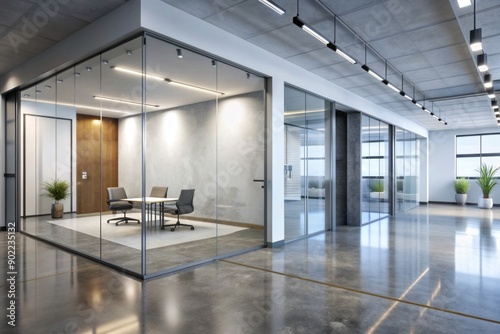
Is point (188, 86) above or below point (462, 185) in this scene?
above

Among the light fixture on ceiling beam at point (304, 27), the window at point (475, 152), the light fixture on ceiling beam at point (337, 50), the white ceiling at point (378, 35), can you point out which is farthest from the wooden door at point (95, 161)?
the window at point (475, 152)

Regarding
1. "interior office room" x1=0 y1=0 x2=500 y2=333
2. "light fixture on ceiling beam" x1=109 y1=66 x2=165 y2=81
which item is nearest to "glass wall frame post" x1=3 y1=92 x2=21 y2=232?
"interior office room" x1=0 y1=0 x2=500 y2=333

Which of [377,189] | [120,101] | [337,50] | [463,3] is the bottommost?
[377,189]

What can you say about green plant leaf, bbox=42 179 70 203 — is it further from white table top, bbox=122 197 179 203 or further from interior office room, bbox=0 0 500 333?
white table top, bbox=122 197 179 203

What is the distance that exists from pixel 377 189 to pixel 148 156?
6904 mm

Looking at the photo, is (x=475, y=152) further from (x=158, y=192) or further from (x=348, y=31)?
(x=158, y=192)

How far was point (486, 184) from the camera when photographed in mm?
12641

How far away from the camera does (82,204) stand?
5.24 metres

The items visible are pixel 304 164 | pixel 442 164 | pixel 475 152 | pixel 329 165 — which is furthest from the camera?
pixel 442 164

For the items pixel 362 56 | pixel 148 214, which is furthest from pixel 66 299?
pixel 362 56

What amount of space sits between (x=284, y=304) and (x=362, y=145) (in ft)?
19.7

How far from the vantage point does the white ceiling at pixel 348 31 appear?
4.01m

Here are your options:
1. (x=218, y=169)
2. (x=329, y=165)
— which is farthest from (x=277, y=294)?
(x=329, y=165)

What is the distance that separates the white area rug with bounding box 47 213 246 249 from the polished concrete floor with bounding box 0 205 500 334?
478 millimetres
